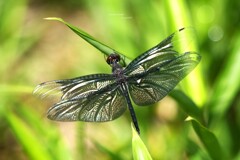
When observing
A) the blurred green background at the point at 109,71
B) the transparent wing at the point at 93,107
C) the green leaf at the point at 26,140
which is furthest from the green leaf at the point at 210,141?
the green leaf at the point at 26,140

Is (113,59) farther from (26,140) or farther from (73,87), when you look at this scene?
(26,140)

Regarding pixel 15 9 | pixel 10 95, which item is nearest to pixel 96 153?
pixel 10 95

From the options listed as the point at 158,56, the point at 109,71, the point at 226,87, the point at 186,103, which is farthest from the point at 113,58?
the point at 109,71

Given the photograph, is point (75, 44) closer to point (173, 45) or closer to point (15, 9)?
point (15, 9)

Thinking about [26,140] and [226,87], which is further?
[226,87]

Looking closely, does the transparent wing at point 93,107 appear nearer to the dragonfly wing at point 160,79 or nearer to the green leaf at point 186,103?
the dragonfly wing at point 160,79

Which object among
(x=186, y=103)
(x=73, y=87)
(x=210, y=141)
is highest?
(x=73, y=87)

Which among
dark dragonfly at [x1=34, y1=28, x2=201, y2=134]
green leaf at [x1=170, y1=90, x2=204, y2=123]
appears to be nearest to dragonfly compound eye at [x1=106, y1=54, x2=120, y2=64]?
dark dragonfly at [x1=34, y1=28, x2=201, y2=134]
